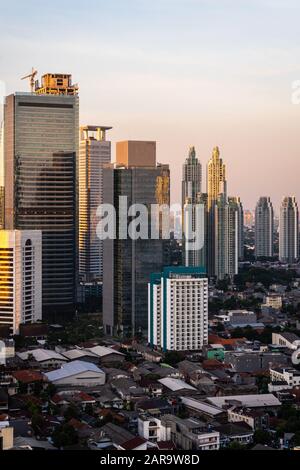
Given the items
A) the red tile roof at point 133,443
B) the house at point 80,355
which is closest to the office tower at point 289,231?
the house at point 80,355

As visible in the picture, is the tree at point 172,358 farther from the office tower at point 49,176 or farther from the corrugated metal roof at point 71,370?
the office tower at point 49,176

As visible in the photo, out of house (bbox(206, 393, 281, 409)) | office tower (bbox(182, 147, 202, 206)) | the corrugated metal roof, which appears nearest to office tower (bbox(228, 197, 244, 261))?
office tower (bbox(182, 147, 202, 206))

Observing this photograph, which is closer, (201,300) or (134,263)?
(201,300)

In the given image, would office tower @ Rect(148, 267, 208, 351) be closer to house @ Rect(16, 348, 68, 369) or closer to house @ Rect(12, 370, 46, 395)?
house @ Rect(16, 348, 68, 369)
